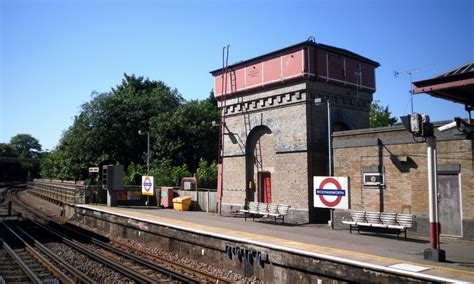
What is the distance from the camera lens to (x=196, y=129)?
145ft

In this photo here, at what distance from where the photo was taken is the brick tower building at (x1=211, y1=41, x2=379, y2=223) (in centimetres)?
1847

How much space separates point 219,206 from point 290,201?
5137 mm

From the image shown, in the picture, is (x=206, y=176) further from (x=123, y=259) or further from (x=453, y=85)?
(x=453, y=85)

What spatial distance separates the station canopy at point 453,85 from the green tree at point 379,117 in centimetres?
4600

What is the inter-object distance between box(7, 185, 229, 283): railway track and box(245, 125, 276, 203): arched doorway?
6.95 metres

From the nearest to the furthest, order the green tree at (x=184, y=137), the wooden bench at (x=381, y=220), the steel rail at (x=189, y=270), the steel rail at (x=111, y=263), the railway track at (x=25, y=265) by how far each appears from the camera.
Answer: the steel rail at (x=189, y=270), the steel rail at (x=111, y=263), the railway track at (x=25, y=265), the wooden bench at (x=381, y=220), the green tree at (x=184, y=137)

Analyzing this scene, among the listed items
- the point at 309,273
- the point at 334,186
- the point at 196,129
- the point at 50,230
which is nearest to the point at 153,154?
the point at 196,129

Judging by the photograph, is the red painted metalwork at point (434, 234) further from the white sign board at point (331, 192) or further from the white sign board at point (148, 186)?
the white sign board at point (148, 186)

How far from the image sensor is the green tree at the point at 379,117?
55.3m

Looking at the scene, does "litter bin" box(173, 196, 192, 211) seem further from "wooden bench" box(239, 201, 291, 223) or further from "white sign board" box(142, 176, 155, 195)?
"wooden bench" box(239, 201, 291, 223)

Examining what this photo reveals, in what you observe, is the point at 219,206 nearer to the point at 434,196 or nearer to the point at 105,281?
the point at 105,281

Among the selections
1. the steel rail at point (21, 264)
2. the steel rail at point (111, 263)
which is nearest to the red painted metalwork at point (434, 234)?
the steel rail at point (111, 263)

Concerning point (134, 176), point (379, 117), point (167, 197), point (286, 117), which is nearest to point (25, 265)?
point (286, 117)

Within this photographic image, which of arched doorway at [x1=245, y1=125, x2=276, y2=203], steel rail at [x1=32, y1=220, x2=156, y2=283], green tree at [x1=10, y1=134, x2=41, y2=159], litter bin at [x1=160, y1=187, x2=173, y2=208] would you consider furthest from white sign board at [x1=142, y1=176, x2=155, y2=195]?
green tree at [x1=10, y1=134, x2=41, y2=159]
